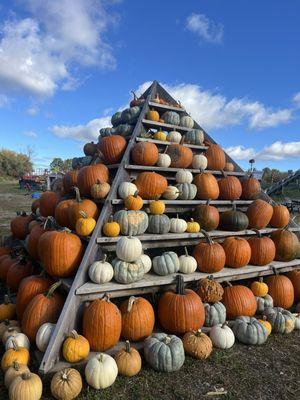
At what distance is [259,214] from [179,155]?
1.70m

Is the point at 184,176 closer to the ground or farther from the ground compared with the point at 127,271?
farther from the ground

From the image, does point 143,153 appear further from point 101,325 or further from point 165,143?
point 101,325

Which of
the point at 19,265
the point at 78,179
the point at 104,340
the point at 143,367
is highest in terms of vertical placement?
the point at 78,179

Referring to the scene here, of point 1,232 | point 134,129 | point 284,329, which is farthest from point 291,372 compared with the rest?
point 1,232

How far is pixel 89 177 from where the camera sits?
4719 millimetres

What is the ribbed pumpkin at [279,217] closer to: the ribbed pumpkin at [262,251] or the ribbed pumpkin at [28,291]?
the ribbed pumpkin at [262,251]

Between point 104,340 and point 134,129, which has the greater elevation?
point 134,129

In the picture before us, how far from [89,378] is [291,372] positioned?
2.10 meters

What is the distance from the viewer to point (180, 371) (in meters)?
3.12

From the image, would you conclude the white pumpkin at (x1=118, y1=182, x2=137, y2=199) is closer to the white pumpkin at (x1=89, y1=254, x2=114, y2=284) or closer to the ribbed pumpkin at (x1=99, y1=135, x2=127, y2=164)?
the ribbed pumpkin at (x1=99, y1=135, x2=127, y2=164)

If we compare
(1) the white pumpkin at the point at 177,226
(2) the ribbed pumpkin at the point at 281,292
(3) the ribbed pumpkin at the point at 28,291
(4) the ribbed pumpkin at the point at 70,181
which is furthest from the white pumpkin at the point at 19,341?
(2) the ribbed pumpkin at the point at 281,292

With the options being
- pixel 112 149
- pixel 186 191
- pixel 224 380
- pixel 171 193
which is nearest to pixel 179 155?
pixel 186 191

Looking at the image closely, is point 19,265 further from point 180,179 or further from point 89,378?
point 180,179

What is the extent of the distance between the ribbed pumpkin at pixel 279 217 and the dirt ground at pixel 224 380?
7.75ft
